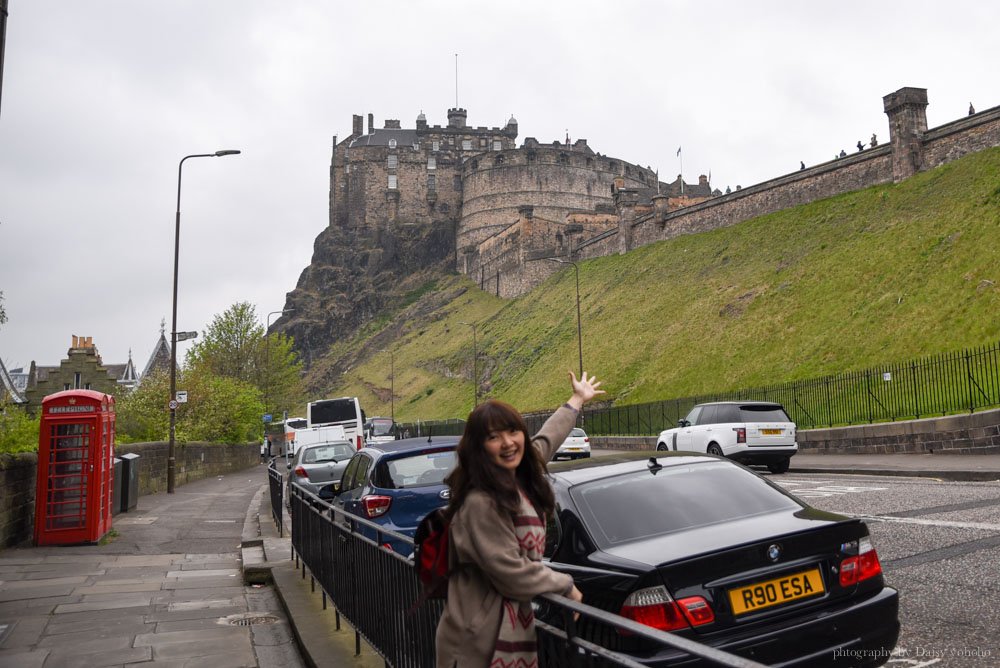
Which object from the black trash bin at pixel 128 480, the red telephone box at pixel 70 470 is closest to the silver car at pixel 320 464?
the black trash bin at pixel 128 480

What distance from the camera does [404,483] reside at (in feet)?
30.9

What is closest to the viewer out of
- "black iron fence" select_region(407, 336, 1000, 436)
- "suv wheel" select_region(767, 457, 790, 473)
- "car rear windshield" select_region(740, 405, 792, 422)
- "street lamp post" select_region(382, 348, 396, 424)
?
"car rear windshield" select_region(740, 405, 792, 422)

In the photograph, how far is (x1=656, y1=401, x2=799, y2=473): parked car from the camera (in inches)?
731

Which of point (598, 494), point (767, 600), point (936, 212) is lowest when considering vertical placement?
point (767, 600)

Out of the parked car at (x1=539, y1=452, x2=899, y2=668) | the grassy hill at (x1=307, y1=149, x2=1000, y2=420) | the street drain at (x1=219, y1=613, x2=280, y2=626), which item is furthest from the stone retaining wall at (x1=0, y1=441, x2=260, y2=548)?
the grassy hill at (x1=307, y1=149, x2=1000, y2=420)

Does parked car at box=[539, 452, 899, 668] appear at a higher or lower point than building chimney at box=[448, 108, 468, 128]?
lower

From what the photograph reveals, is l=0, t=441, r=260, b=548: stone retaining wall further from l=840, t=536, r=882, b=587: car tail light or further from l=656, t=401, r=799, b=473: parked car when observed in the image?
l=656, t=401, r=799, b=473: parked car

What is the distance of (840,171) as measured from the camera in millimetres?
45125

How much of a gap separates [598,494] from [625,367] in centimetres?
4206

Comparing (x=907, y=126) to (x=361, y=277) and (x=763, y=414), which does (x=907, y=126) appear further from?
(x=361, y=277)

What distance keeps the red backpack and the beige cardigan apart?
0.04m

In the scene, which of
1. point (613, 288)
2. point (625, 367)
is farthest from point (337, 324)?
point (625, 367)

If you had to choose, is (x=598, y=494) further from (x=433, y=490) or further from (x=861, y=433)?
(x=861, y=433)

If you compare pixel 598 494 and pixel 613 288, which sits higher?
pixel 613 288
